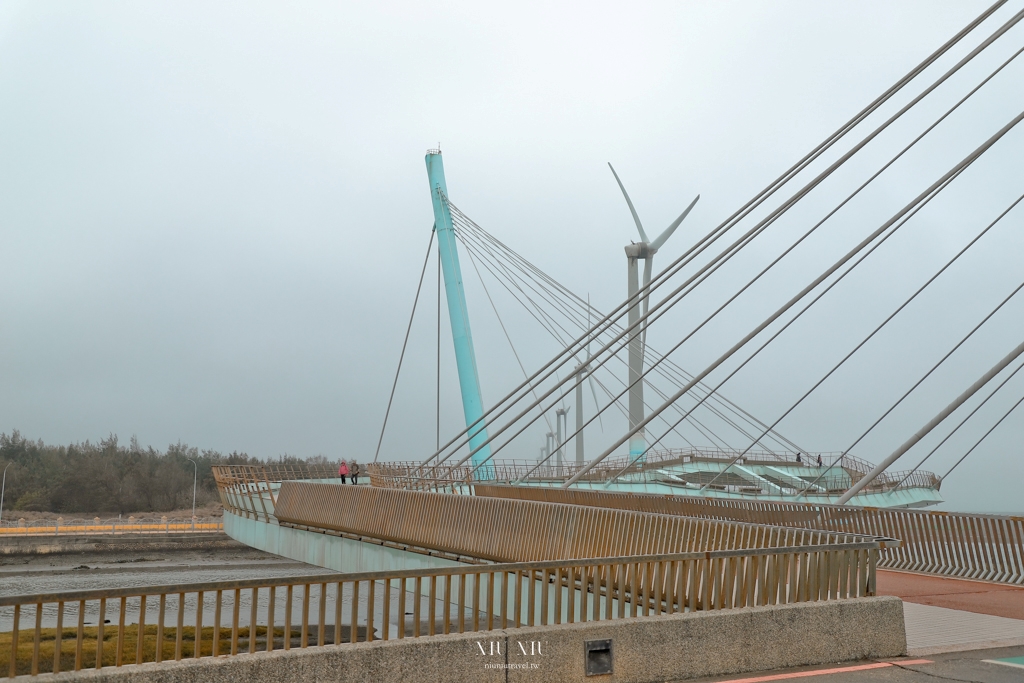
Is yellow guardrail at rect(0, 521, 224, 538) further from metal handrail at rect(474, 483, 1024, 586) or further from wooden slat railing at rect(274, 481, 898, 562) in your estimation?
metal handrail at rect(474, 483, 1024, 586)

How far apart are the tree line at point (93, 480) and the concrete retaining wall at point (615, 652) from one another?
7729cm

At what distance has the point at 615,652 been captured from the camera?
6504 mm

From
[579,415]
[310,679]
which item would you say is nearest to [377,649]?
[310,679]

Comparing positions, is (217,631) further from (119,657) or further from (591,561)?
(591,561)

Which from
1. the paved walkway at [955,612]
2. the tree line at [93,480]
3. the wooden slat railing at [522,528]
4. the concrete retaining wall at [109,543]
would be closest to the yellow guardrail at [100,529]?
the concrete retaining wall at [109,543]

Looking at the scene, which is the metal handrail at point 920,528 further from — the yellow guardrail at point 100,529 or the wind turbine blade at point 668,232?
the yellow guardrail at point 100,529

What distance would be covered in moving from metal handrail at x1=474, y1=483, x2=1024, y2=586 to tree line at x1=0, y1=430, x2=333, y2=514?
68.9m

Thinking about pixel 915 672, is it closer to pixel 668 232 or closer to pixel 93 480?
pixel 668 232

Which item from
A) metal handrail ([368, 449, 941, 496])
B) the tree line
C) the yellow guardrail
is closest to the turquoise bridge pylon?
metal handrail ([368, 449, 941, 496])

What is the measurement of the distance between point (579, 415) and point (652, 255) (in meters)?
14.1

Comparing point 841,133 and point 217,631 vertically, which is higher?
point 841,133

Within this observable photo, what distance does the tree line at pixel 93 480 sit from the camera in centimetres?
8819

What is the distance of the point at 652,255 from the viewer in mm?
56969

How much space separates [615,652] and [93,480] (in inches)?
3711
